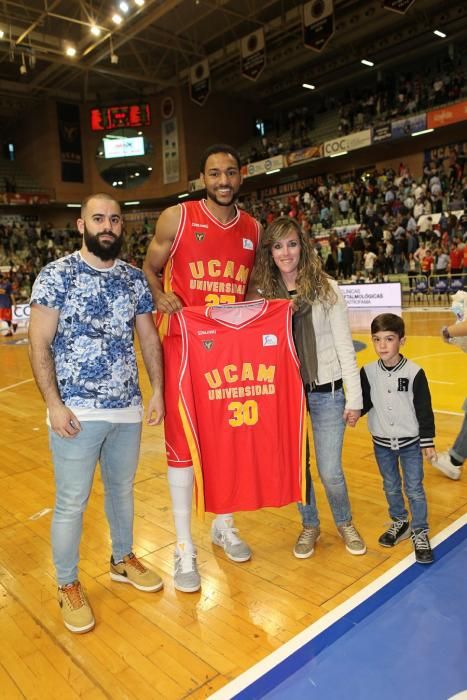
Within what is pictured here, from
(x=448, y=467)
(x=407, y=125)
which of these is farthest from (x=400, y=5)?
(x=448, y=467)

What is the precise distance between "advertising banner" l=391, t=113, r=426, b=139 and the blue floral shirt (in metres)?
19.9

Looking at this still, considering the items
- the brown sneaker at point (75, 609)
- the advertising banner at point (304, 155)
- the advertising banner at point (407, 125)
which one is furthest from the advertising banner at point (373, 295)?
the brown sneaker at point (75, 609)

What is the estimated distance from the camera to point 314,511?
115 inches

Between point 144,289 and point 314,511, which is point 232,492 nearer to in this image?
point 314,511

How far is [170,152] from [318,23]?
14.9m

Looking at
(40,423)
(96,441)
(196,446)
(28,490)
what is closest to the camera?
(96,441)

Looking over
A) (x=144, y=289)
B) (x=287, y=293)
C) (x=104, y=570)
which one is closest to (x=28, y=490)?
(x=104, y=570)

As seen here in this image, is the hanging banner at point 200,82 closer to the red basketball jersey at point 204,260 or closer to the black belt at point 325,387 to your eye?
the red basketball jersey at point 204,260

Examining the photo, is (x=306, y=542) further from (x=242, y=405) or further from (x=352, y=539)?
(x=242, y=405)

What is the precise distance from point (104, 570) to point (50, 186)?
2855cm

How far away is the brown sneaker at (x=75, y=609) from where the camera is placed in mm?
2303

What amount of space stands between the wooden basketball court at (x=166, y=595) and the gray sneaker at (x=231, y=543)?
0.16 ft

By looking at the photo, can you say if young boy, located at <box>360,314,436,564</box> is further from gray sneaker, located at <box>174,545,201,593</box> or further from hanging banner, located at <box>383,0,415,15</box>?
hanging banner, located at <box>383,0,415,15</box>

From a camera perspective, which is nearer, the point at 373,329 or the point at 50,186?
the point at 373,329
